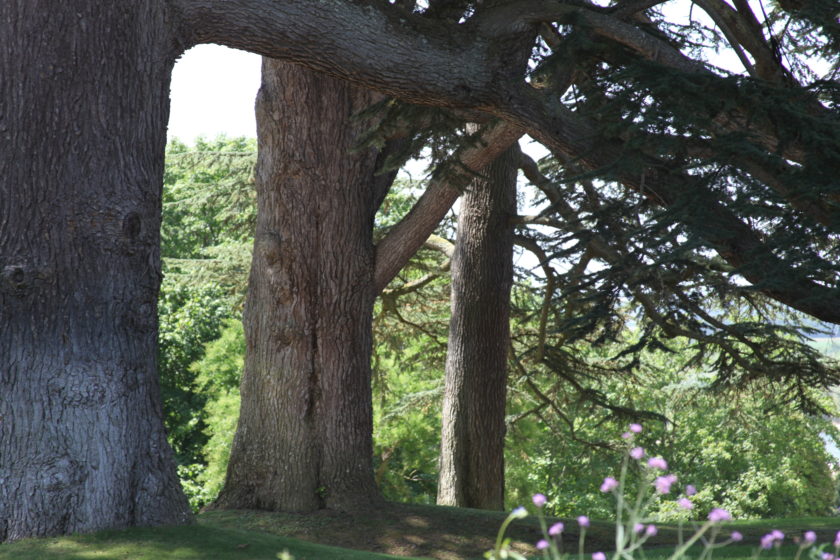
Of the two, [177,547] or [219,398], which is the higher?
[219,398]

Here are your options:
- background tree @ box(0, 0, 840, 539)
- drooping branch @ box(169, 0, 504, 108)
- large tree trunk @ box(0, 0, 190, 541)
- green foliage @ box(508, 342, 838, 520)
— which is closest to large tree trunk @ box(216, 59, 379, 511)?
drooping branch @ box(169, 0, 504, 108)

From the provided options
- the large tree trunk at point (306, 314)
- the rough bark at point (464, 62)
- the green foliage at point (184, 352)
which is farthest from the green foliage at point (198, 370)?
the rough bark at point (464, 62)

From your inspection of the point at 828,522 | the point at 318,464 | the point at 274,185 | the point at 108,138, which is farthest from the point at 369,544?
the point at 828,522

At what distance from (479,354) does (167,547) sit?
7.32m

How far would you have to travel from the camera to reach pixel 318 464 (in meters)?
9.61

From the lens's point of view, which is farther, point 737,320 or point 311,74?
point 737,320

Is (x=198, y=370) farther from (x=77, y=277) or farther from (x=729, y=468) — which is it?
(x=77, y=277)

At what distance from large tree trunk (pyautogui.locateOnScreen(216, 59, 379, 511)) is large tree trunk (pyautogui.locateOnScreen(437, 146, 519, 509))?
2.93 metres

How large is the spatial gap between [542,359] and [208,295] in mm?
14607

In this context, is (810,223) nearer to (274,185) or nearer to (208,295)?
(274,185)

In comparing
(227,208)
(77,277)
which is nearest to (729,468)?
(227,208)

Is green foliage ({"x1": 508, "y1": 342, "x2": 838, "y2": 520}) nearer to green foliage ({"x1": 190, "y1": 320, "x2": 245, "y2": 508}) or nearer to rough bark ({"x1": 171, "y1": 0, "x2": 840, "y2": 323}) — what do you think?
green foliage ({"x1": 190, "y1": 320, "x2": 245, "y2": 508})

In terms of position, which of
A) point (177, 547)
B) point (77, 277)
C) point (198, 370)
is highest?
point (198, 370)

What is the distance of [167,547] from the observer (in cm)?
590
